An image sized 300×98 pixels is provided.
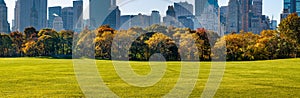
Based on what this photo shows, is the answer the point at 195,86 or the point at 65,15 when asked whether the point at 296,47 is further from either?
the point at 65,15

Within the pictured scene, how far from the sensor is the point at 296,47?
48.4 meters

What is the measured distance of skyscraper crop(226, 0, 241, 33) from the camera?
139975mm

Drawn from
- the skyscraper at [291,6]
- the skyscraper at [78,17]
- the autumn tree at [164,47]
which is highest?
the skyscraper at [291,6]

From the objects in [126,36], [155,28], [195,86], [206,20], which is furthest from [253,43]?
[195,86]

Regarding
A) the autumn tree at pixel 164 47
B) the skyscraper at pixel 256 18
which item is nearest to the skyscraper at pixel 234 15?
the skyscraper at pixel 256 18

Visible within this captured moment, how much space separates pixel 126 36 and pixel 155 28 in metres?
10.1

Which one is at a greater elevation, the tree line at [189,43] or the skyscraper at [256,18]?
the skyscraper at [256,18]

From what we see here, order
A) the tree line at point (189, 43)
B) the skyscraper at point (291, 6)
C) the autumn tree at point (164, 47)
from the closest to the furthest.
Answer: the autumn tree at point (164, 47), the tree line at point (189, 43), the skyscraper at point (291, 6)

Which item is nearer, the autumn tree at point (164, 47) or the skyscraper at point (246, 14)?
the autumn tree at point (164, 47)

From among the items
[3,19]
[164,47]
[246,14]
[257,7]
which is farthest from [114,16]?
[257,7]

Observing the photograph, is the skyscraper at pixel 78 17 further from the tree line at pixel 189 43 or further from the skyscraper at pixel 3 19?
the skyscraper at pixel 3 19

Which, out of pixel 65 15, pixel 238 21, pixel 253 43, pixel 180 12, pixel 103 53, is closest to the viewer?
pixel 180 12

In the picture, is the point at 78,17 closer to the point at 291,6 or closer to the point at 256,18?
the point at 256,18

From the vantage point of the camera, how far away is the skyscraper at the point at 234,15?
140 m
